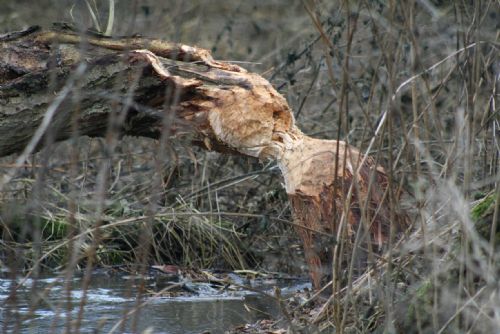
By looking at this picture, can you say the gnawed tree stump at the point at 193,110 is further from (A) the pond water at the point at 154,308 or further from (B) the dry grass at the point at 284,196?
(A) the pond water at the point at 154,308

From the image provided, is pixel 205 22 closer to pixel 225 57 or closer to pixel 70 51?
pixel 225 57

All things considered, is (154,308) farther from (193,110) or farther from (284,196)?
(284,196)

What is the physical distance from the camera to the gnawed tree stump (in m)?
4.38

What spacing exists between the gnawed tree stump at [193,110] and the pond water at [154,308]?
0.48 meters

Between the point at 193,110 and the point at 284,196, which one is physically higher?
the point at 193,110

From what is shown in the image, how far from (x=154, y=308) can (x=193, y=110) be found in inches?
41.6

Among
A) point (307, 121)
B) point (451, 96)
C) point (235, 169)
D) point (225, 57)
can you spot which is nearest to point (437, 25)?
point (451, 96)

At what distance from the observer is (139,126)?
478 cm

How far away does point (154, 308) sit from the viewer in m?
4.65

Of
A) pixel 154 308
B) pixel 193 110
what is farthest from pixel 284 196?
pixel 154 308

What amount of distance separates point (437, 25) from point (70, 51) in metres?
3.63

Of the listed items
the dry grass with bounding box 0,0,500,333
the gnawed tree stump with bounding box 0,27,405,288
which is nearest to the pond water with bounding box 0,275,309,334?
the dry grass with bounding box 0,0,500,333

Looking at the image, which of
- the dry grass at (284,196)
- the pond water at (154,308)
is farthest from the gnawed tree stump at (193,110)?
the pond water at (154,308)

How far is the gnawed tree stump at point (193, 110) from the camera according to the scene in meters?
4.38
